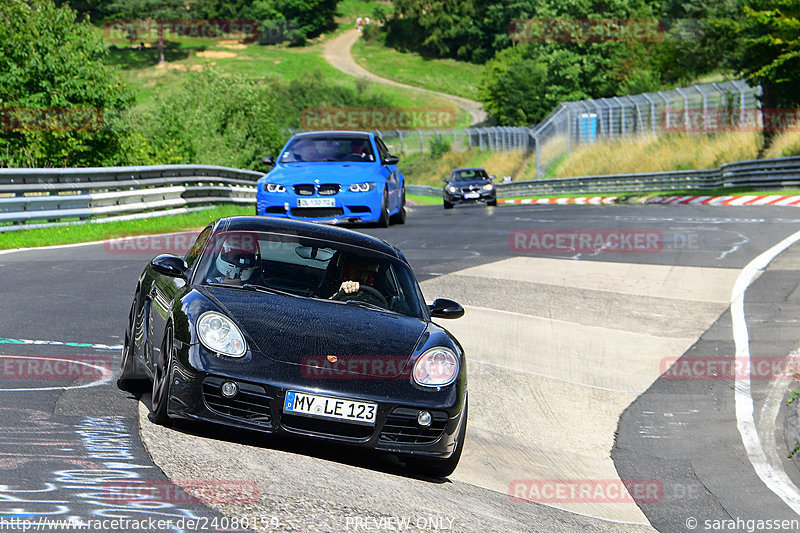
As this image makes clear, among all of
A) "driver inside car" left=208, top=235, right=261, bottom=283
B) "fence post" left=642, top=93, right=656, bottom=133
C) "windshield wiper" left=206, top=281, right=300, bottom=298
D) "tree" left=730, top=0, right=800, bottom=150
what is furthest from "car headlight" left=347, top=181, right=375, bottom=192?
"fence post" left=642, top=93, right=656, bottom=133

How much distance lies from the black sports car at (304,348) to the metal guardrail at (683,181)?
27.4 m

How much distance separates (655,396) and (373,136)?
1077cm

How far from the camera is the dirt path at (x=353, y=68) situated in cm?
11372

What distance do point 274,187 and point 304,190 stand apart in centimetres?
50

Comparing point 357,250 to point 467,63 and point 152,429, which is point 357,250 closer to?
point 152,429

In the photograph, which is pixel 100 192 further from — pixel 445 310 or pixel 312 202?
pixel 445 310

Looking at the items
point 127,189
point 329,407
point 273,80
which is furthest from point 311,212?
point 273,80

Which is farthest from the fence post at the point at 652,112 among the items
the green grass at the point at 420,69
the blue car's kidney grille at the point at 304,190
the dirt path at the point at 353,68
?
the green grass at the point at 420,69

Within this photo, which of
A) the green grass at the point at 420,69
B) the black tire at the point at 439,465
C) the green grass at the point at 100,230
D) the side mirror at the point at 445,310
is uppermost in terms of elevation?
the side mirror at the point at 445,310

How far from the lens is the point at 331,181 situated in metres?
16.9

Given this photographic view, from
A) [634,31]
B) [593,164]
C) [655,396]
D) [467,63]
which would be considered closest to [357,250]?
[655,396]

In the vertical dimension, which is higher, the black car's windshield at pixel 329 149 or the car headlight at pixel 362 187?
the black car's windshield at pixel 329 149

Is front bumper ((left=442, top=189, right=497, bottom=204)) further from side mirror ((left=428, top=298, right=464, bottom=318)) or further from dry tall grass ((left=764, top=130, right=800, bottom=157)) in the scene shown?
side mirror ((left=428, top=298, right=464, bottom=318))

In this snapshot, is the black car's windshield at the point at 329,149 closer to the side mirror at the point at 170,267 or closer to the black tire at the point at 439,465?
the side mirror at the point at 170,267
